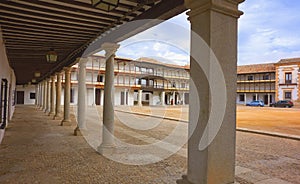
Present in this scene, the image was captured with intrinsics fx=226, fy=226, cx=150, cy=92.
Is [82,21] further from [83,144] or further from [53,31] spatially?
[83,144]

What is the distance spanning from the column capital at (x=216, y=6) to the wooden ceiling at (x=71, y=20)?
0.84 m

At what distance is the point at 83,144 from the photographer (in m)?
6.08

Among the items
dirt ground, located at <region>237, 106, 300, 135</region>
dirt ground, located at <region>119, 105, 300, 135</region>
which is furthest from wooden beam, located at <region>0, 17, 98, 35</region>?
dirt ground, located at <region>237, 106, 300, 135</region>

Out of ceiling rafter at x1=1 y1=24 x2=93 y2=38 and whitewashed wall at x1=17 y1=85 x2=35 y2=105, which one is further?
whitewashed wall at x1=17 y1=85 x2=35 y2=105

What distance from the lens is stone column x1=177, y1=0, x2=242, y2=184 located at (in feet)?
6.84

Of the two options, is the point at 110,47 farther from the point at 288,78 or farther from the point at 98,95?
the point at 288,78

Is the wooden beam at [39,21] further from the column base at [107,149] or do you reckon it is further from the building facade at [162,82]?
the building facade at [162,82]

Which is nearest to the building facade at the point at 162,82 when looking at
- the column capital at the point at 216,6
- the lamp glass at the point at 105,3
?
the lamp glass at the point at 105,3

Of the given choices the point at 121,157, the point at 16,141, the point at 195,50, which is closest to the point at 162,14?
the point at 195,50

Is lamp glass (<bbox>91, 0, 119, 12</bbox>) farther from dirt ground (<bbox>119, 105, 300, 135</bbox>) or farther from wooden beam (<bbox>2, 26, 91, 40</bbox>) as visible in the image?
dirt ground (<bbox>119, 105, 300, 135</bbox>)

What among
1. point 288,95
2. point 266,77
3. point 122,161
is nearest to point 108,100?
point 122,161

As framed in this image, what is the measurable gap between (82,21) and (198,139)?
139 inches

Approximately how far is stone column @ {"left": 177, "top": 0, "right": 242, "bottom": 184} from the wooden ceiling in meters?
1.00

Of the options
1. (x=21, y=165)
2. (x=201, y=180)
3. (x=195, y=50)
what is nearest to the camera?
(x=201, y=180)
